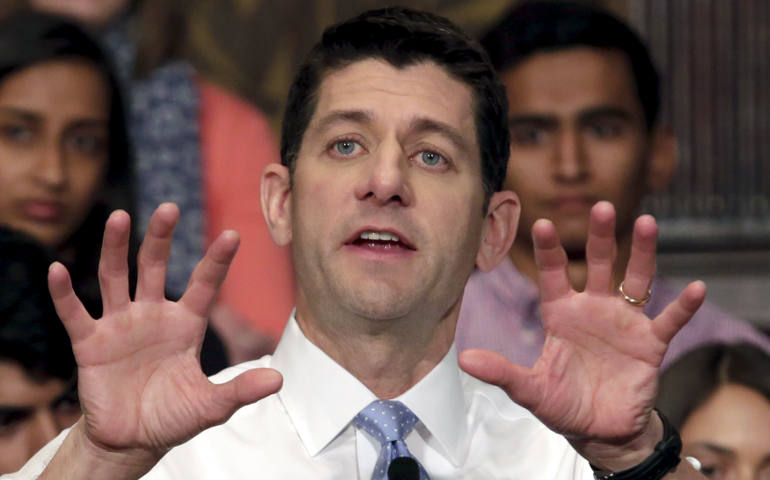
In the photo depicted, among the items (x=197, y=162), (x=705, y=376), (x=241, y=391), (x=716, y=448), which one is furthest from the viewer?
(x=197, y=162)

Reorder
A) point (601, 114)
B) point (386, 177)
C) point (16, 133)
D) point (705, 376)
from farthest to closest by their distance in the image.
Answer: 1. point (601, 114)
2. point (16, 133)
3. point (705, 376)
4. point (386, 177)

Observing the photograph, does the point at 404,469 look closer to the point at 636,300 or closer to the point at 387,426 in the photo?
the point at 387,426

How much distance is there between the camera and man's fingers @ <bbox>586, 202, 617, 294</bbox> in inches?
63.1

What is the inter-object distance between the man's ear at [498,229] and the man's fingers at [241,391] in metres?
0.54

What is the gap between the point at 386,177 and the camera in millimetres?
1728

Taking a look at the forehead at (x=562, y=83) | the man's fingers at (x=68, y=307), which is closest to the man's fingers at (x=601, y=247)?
the man's fingers at (x=68, y=307)

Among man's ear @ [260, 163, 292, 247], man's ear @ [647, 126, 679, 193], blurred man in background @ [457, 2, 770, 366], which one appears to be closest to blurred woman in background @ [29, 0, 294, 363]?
blurred man in background @ [457, 2, 770, 366]

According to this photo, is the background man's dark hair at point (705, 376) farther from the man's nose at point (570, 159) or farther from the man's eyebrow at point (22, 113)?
the man's eyebrow at point (22, 113)

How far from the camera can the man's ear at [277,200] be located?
1934 millimetres

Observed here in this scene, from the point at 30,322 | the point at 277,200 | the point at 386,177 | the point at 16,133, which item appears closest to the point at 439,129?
the point at 386,177

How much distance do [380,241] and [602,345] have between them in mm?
323

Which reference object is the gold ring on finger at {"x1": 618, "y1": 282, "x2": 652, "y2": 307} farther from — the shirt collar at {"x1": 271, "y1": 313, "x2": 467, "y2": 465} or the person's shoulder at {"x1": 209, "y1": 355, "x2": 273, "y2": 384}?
the person's shoulder at {"x1": 209, "y1": 355, "x2": 273, "y2": 384}

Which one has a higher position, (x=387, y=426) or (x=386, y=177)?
(x=386, y=177)

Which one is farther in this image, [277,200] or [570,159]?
[570,159]
